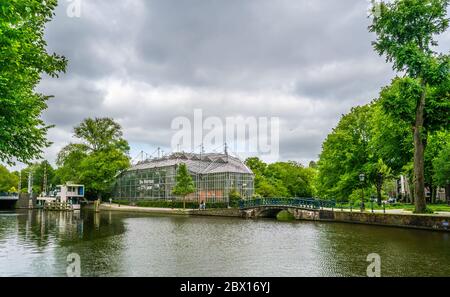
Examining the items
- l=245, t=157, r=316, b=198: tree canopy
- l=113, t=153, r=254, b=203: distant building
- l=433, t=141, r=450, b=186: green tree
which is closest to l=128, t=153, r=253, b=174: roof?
l=113, t=153, r=254, b=203: distant building

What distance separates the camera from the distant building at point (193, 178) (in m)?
56.2

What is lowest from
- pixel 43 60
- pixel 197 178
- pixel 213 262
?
pixel 213 262

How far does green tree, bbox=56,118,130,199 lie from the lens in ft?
219

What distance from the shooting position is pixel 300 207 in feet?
131

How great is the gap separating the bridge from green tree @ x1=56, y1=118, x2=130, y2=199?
29.5 meters

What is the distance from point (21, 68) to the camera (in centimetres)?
1320

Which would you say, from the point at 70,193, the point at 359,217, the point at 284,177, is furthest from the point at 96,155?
the point at 359,217

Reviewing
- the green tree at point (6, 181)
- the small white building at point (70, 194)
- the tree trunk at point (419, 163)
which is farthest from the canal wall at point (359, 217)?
the green tree at point (6, 181)

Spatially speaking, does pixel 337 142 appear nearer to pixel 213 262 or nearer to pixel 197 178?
pixel 197 178

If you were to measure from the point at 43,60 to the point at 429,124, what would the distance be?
1025 inches

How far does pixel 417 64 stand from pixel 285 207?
836 inches

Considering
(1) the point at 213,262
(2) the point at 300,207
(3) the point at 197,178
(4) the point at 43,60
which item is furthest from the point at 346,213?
(3) the point at 197,178

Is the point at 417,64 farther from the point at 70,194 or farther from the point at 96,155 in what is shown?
the point at 70,194

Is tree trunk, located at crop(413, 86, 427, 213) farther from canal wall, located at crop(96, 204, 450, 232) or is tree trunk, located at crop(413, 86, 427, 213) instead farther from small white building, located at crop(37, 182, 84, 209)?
small white building, located at crop(37, 182, 84, 209)
